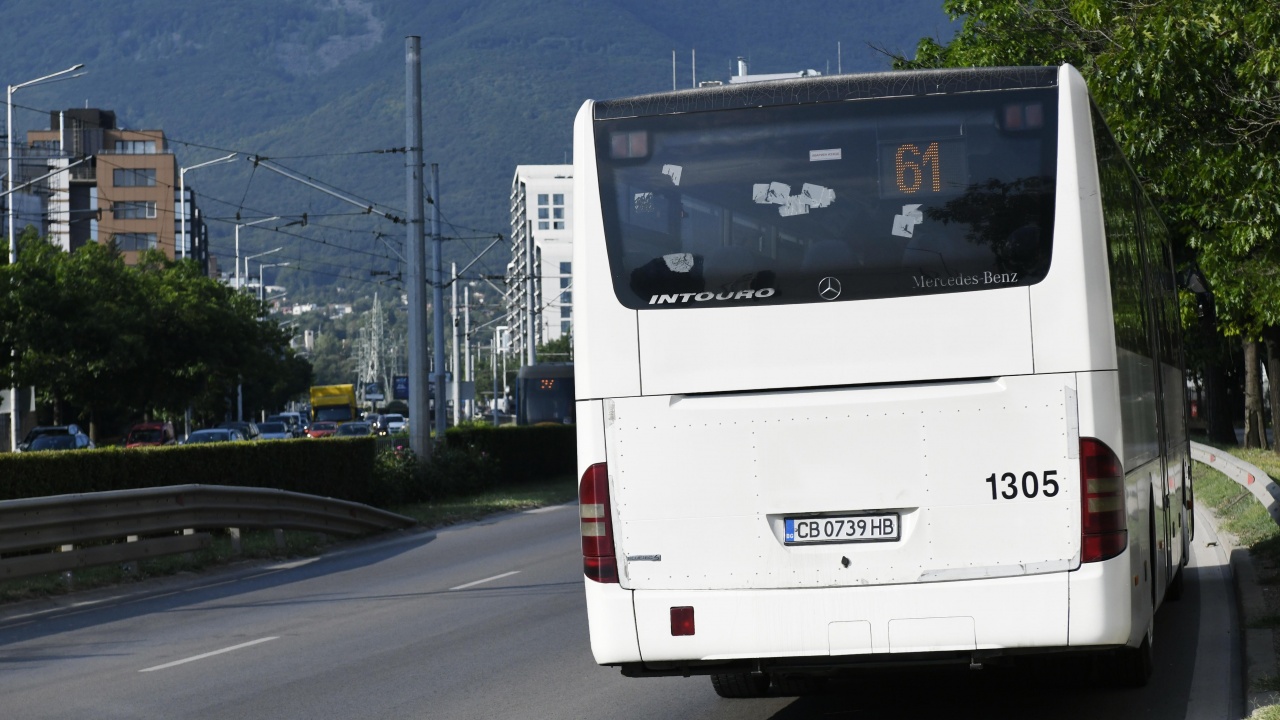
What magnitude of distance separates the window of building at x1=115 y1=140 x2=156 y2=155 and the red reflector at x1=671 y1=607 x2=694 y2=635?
5437 inches

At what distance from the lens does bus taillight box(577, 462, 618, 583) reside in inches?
293

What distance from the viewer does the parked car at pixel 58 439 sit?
43.6 m

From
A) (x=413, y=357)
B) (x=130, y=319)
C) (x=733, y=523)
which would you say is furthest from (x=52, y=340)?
(x=733, y=523)

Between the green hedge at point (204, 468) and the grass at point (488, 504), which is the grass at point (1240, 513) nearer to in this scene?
the grass at point (488, 504)

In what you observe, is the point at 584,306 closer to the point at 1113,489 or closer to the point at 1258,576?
the point at 1113,489

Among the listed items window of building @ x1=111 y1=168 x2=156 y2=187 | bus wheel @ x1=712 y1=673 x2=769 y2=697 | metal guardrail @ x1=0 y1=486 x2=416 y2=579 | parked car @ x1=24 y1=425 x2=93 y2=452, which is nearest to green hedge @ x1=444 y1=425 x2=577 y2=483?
parked car @ x1=24 y1=425 x2=93 y2=452

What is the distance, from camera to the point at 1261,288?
70.9 feet

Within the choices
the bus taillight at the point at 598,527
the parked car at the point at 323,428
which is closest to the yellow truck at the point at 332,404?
the parked car at the point at 323,428

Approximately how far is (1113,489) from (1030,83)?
6.16ft

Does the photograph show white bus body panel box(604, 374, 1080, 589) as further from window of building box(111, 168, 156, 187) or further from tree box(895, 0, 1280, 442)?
window of building box(111, 168, 156, 187)

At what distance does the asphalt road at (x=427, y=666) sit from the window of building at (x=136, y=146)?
12905 cm

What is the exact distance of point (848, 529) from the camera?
721cm

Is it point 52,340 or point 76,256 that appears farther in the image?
point 76,256

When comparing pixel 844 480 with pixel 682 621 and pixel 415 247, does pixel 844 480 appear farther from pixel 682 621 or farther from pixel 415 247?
pixel 415 247
